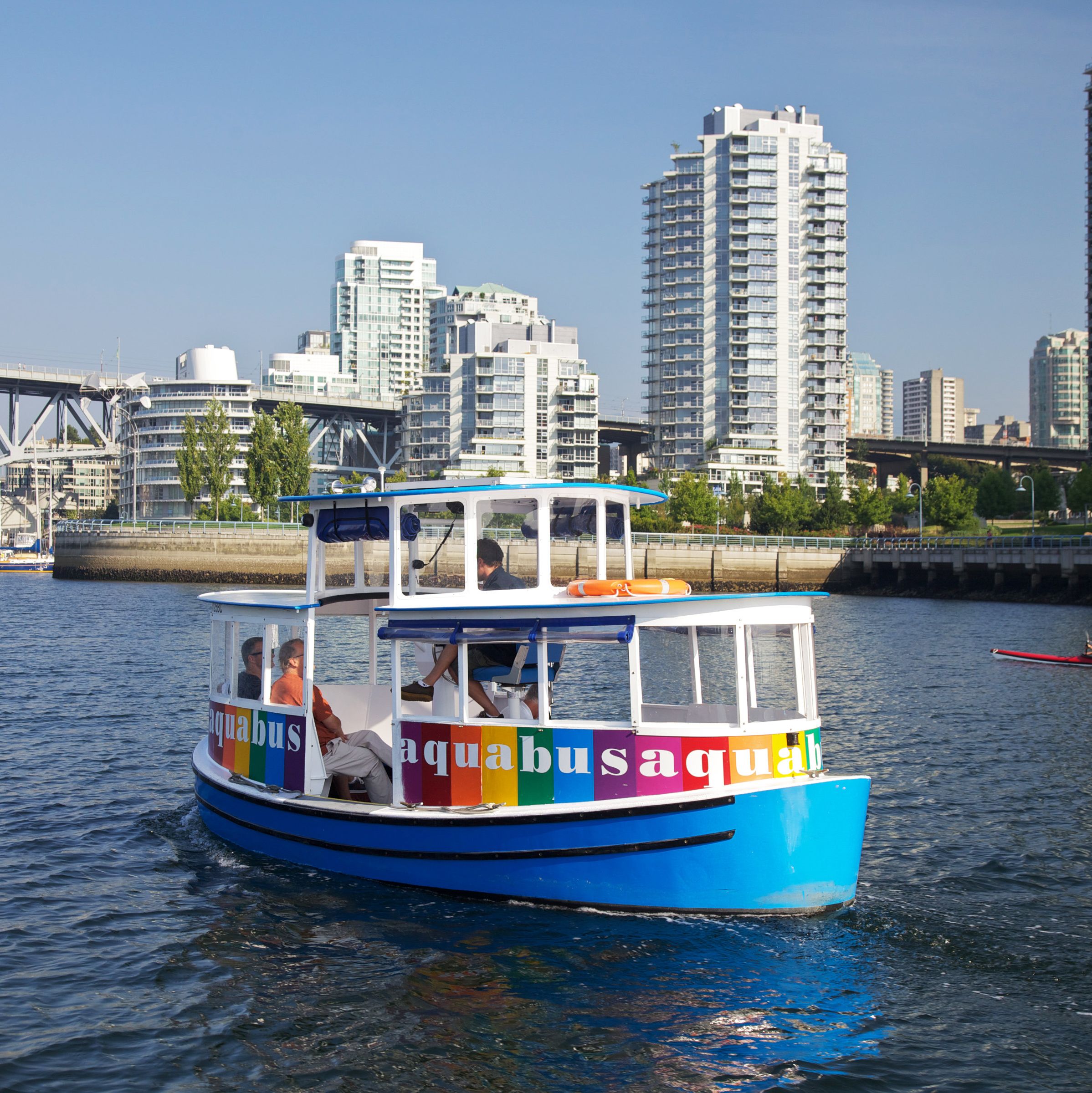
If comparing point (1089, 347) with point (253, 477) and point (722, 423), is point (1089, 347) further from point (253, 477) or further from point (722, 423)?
point (253, 477)

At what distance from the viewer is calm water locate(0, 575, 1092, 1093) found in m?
9.48

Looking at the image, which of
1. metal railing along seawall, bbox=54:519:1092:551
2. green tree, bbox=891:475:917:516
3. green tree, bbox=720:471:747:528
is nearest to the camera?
metal railing along seawall, bbox=54:519:1092:551

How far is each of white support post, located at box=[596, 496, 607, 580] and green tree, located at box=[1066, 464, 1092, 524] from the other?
330ft

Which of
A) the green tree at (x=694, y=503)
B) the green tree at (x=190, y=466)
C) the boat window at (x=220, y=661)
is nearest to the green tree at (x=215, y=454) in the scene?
the green tree at (x=190, y=466)

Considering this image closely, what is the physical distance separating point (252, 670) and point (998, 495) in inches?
5025

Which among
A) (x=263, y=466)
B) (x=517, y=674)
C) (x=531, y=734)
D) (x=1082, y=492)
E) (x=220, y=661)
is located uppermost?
(x=263, y=466)

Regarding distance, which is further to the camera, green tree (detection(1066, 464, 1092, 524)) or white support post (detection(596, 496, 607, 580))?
green tree (detection(1066, 464, 1092, 524))

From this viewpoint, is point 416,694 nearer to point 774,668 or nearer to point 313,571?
point 313,571

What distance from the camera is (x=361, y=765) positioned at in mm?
13945

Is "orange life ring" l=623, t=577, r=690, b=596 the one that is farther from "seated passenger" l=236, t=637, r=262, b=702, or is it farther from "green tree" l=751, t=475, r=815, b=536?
"green tree" l=751, t=475, r=815, b=536

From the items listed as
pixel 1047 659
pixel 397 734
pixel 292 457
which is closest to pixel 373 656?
pixel 397 734

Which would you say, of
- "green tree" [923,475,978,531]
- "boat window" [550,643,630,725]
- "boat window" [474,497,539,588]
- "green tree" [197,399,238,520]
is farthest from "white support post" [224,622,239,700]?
"green tree" [197,399,238,520]

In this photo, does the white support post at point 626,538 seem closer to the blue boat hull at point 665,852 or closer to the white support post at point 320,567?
the blue boat hull at point 665,852

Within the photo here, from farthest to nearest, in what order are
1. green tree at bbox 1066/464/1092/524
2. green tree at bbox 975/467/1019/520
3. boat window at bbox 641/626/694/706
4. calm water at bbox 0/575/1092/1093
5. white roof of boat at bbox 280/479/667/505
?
1. green tree at bbox 975/467/1019/520
2. green tree at bbox 1066/464/1092/524
3. white roof of boat at bbox 280/479/667/505
4. boat window at bbox 641/626/694/706
5. calm water at bbox 0/575/1092/1093
